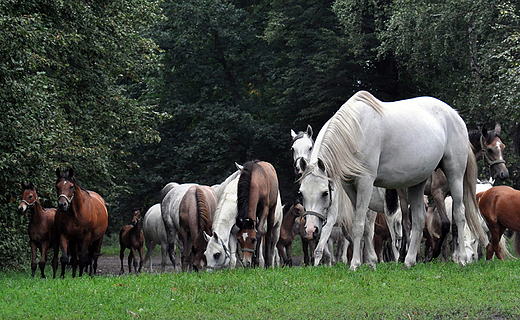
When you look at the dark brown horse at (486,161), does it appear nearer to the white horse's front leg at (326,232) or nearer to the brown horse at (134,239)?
the white horse's front leg at (326,232)

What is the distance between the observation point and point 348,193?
1030 cm

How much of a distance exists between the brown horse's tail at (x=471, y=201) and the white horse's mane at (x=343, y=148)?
3001 millimetres

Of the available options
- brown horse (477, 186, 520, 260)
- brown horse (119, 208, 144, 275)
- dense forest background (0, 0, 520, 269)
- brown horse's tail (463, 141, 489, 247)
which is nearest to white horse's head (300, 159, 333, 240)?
brown horse's tail (463, 141, 489, 247)

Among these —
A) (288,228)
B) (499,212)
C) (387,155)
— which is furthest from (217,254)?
(288,228)

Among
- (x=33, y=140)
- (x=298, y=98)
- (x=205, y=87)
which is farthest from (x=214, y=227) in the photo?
(x=205, y=87)

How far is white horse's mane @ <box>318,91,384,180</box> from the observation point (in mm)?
9781

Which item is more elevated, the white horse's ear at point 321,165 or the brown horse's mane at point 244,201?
the white horse's ear at point 321,165

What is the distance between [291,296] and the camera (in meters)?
8.63

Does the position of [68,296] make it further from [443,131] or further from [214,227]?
[443,131]

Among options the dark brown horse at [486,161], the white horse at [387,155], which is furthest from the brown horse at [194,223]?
the white horse at [387,155]

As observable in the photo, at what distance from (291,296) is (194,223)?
21.2 feet

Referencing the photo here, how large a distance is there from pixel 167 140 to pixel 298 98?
6817mm

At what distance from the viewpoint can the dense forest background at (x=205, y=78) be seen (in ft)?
53.0

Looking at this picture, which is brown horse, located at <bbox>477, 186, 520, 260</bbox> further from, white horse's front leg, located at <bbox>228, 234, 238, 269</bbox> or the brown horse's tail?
white horse's front leg, located at <bbox>228, 234, 238, 269</bbox>
